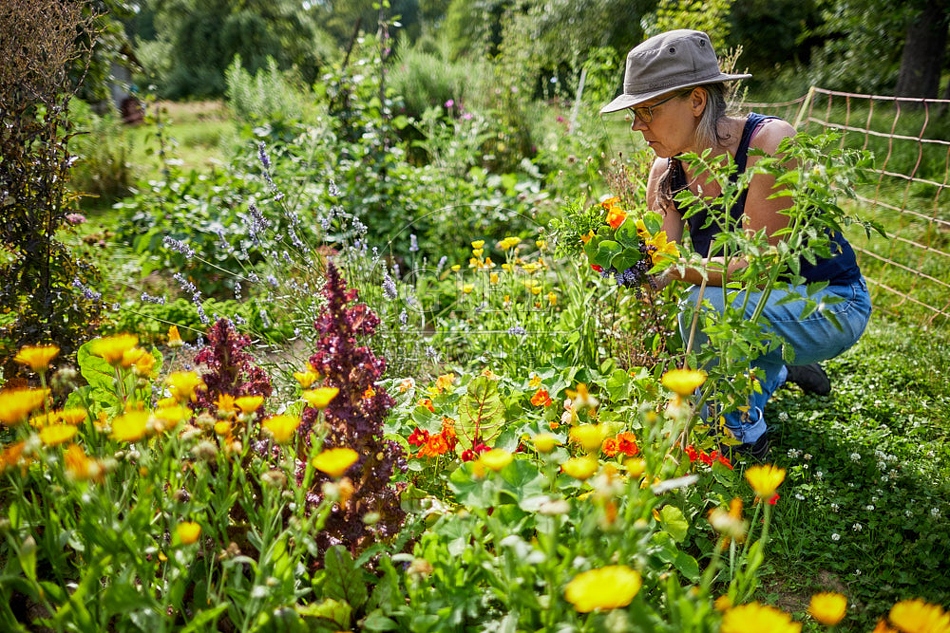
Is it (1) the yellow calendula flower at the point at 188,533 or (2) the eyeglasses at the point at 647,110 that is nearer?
(1) the yellow calendula flower at the point at 188,533

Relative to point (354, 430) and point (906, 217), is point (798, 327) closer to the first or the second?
point (354, 430)

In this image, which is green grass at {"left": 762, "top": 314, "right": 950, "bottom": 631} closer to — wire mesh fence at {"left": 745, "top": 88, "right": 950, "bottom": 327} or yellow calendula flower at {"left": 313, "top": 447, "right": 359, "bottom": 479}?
wire mesh fence at {"left": 745, "top": 88, "right": 950, "bottom": 327}

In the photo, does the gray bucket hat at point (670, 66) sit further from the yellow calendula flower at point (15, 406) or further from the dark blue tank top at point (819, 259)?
the yellow calendula flower at point (15, 406)

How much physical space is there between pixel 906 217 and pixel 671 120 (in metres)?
3.88

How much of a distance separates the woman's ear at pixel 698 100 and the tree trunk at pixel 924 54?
8.60 meters

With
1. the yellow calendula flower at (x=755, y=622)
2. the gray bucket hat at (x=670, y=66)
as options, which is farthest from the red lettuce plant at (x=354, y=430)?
the gray bucket hat at (x=670, y=66)

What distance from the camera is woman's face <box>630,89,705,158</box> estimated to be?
A: 200 cm

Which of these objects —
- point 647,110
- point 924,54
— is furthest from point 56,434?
point 924,54

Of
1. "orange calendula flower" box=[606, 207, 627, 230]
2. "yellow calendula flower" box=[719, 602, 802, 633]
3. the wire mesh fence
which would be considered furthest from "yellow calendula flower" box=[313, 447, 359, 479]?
the wire mesh fence

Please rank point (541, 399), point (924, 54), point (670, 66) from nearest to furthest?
point (541, 399), point (670, 66), point (924, 54)

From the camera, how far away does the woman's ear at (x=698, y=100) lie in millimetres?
2006

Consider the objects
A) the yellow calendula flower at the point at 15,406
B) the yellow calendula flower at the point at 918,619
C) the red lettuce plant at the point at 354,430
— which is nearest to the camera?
the yellow calendula flower at the point at 918,619

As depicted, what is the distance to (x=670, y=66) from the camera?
6.31 feet

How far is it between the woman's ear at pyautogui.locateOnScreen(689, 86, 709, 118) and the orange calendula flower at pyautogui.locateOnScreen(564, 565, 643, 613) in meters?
1.68
